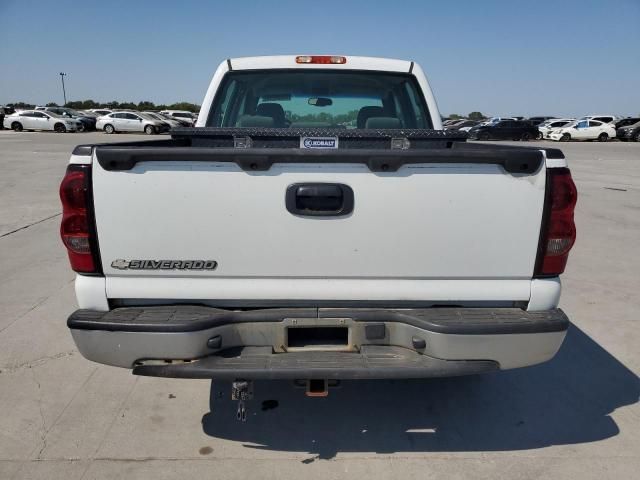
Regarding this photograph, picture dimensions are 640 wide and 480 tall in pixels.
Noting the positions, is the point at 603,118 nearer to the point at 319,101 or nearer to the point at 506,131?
the point at 506,131

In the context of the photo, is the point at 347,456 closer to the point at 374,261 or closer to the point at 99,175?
the point at 374,261

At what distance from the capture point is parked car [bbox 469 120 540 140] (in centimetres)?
3550

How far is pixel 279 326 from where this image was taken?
2.30m

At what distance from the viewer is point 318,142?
2842 mm

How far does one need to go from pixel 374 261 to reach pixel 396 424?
3.95ft

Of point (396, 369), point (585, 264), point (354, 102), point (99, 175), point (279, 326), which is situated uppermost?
point (354, 102)

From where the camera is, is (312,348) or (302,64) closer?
(312,348)

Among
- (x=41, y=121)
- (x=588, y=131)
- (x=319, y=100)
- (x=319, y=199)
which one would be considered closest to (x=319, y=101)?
(x=319, y=100)

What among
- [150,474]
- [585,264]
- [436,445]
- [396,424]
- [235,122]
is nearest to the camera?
[150,474]

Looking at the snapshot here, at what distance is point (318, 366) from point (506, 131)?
123 ft

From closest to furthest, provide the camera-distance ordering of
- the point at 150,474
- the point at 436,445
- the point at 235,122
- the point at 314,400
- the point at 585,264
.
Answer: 1. the point at 150,474
2. the point at 436,445
3. the point at 314,400
4. the point at 235,122
5. the point at 585,264

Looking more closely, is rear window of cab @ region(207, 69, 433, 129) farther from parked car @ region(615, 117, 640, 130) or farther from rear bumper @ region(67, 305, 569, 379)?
parked car @ region(615, 117, 640, 130)

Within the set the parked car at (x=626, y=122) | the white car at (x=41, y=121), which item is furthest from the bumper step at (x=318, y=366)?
the parked car at (x=626, y=122)

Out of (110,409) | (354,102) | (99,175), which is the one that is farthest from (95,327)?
(354,102)
